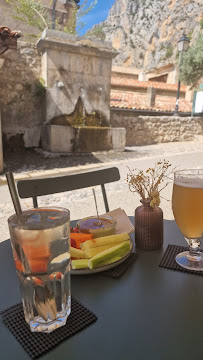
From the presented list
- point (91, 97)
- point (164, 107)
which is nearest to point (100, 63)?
point (91, 97)

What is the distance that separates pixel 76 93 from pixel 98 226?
7.90 metres

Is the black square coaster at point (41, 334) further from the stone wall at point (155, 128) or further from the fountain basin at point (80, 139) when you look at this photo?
the stone wall at point (155, 128)

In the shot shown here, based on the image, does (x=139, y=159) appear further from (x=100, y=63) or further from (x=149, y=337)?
(x=149, y=337)

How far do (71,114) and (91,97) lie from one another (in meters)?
0.92

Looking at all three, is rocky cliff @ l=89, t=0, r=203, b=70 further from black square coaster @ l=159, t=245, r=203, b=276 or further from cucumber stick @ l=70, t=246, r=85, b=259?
cucumber stick @ l=70, t=246, r=85, b=259

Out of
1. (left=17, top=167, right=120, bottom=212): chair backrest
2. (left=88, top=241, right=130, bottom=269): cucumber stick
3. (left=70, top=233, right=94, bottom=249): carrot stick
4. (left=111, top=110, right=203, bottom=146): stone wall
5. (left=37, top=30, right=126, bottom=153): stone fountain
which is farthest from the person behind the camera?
(left=111, top=110, right=203, bottom=146): stone wall

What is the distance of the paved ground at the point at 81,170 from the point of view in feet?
12.3

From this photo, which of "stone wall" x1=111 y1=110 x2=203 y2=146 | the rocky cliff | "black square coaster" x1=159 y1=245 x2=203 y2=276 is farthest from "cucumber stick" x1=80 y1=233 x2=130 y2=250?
the rocky cliff

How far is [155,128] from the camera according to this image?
37.4 feet

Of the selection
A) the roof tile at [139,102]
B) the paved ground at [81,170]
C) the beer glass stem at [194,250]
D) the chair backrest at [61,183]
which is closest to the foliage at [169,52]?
the roof tile at [139,102]

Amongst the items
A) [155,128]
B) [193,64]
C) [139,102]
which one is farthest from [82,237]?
[193,64]

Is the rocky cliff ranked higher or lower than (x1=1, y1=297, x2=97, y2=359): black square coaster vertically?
higher

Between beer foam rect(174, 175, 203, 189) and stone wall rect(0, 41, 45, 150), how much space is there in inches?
320

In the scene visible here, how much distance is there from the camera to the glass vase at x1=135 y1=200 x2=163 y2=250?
1.01 meters
